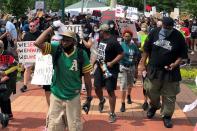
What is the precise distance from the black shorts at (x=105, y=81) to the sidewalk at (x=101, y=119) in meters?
0.64

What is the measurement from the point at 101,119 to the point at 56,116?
2.98 m

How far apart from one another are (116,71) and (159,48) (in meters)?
0.94

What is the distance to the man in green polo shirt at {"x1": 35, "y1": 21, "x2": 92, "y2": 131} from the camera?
6.64 metres

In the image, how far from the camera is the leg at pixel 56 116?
22.1ft

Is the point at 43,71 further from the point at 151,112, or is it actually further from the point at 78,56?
the point at 78,56

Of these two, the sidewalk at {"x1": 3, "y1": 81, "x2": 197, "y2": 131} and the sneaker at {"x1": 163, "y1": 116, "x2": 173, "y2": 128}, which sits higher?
the sneaker at {"x1": 163, "y1": 116, "x2": 173, "y2": 128}

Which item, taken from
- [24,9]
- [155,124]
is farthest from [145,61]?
[24,9]

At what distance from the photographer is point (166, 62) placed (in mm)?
9227

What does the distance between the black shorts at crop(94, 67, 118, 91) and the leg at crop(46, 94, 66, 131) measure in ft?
8.93

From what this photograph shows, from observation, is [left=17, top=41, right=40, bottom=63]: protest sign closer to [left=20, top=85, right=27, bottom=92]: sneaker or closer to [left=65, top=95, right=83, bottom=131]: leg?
[left=20, top=85, right=27, bottom=92]: sneaker

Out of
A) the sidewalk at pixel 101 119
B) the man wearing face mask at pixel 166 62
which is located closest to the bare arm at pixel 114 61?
the man wearing face mask at pixel 166 62

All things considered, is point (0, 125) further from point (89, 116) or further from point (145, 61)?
point (145, 61)

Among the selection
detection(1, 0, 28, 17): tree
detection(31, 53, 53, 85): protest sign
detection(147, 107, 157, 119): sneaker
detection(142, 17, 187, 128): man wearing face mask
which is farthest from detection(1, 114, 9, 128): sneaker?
detection(1, 0, 28, 17): tree

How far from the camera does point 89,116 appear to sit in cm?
988
